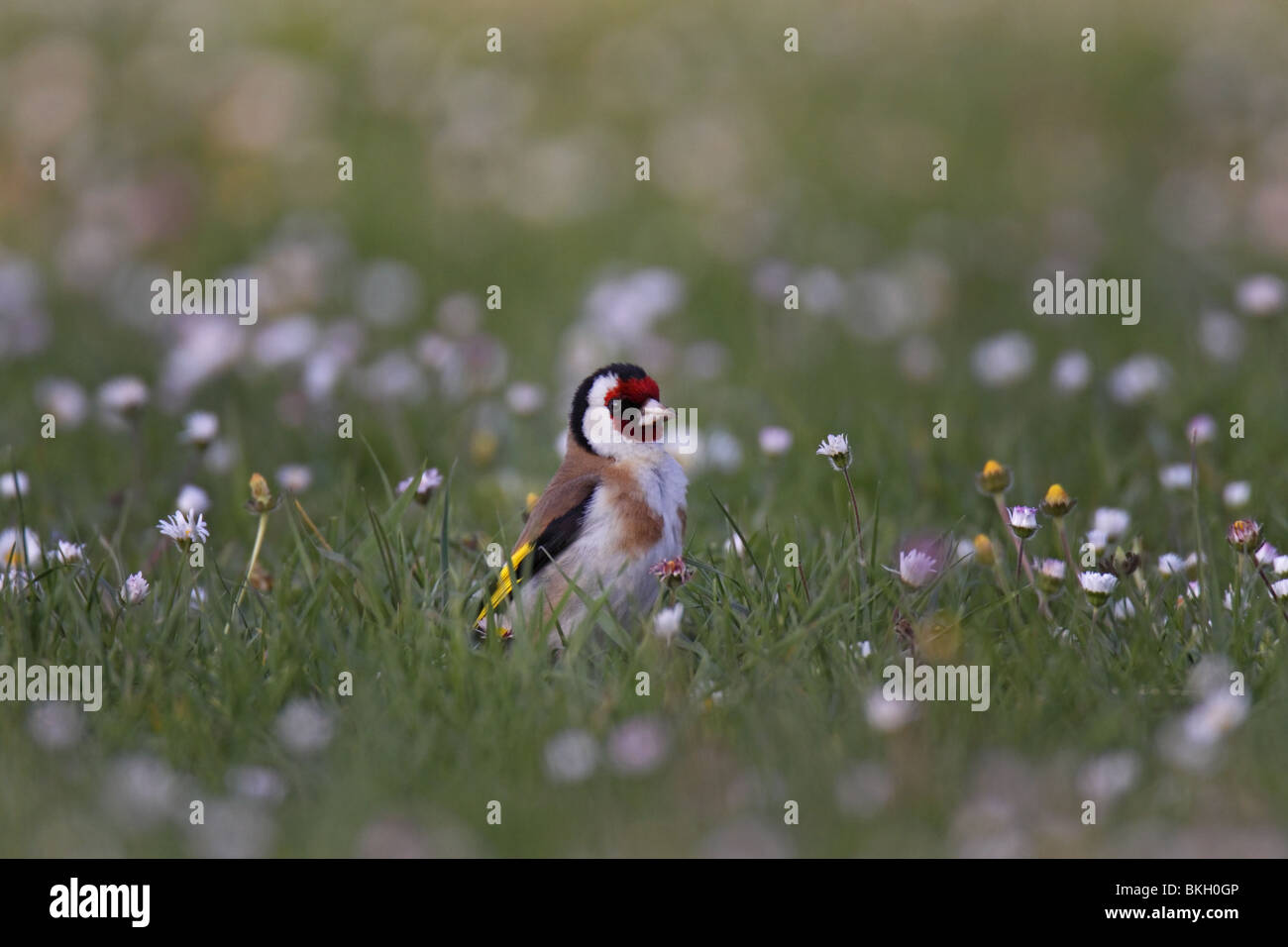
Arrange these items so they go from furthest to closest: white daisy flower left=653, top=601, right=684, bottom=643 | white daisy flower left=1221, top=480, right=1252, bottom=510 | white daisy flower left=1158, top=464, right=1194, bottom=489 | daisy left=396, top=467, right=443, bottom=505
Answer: white daisy flower left=1158, top=464, right=1194, bottom=489, white daisy flower left=1221, top=480, right=1252, bottom=510, daisy left=396, top=467, right=443, bottom=505, white daisy flower left=653, top=601, right=684, bottom=643

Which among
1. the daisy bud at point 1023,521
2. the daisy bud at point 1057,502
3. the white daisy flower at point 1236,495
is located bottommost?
the daisy bud at point 1023,521

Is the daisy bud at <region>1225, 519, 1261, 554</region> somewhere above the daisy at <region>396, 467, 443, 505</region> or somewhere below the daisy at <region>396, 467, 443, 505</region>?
below

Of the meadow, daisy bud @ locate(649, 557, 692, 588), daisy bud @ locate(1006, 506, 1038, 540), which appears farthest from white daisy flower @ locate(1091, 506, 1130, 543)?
daisy bud @ locate(649, 557, 692, 588)

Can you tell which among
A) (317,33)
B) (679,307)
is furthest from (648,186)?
(317,33)

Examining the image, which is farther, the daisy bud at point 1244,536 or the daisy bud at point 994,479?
the daisy bud at point 994,479

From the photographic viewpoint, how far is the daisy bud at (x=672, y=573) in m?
4.35

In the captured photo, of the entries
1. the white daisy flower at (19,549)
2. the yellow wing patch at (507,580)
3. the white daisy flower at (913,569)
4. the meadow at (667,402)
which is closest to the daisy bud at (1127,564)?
the meadow at (667,402)

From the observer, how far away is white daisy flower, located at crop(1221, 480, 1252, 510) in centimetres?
554

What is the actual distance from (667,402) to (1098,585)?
3.25 metres

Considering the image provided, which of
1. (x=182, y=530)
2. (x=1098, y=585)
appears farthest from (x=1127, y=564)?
(x=182, y=530)

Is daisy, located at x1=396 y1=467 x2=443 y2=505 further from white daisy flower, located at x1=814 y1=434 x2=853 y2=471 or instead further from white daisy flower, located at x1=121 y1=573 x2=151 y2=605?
white daisy flower, located at x1=814 y1=434 x2=853 y2=471

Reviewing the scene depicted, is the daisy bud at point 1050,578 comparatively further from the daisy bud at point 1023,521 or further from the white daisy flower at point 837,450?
the white daisy flower at point 837,450

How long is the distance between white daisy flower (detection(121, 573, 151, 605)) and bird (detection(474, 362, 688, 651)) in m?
0.91

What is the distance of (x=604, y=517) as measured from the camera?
4699 mm
